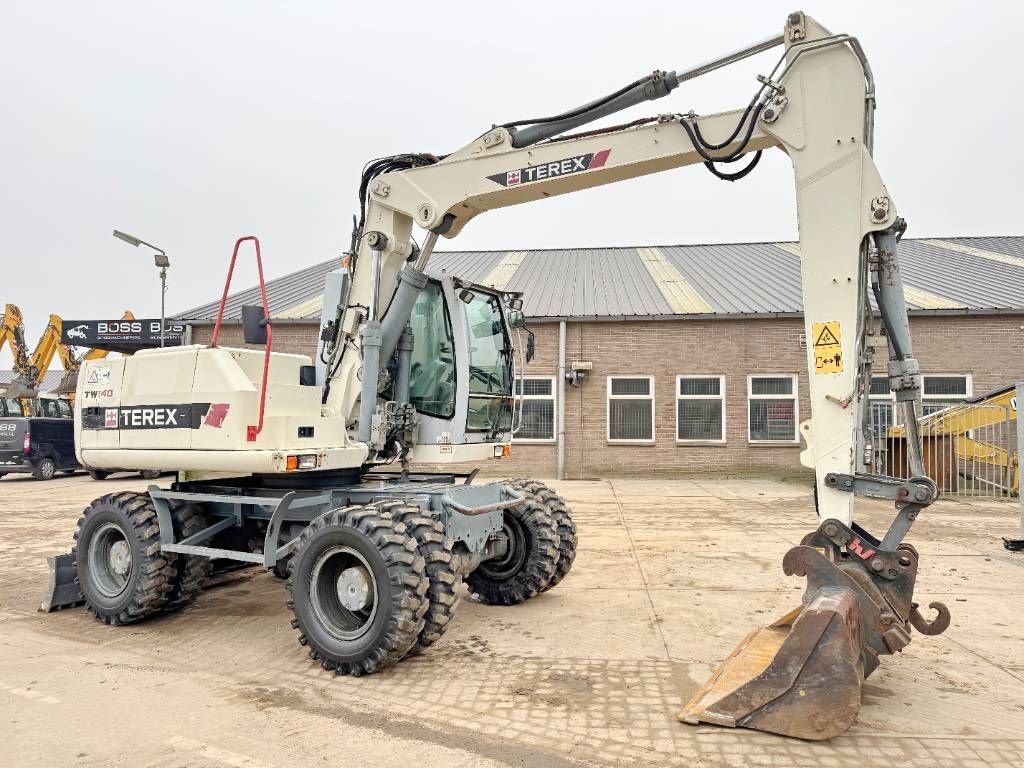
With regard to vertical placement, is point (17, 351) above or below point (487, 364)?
above

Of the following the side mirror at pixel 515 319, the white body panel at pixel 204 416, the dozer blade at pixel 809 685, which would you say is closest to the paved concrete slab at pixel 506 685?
the dozer blade at pixel 809 685

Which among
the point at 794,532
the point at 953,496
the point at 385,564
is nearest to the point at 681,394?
the point at 953,496

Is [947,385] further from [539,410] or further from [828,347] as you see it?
[828,347]

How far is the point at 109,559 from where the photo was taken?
6.18m

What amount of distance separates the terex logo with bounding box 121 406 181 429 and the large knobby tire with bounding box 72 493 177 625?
2.11ft

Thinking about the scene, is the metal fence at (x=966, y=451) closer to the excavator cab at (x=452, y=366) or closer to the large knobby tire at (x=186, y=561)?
the excavator cab at (x=452, y=366)

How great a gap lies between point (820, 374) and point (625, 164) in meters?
1.93

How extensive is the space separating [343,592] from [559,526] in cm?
219

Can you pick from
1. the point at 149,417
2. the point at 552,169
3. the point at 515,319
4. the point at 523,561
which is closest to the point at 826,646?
the point at 523,561

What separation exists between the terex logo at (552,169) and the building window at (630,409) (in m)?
12.9

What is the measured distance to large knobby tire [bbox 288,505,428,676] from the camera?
14.5 ft

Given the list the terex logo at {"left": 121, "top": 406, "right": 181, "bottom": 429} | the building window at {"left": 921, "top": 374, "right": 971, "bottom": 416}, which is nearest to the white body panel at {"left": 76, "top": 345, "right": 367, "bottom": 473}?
the terex logo at {"left": 121, "top": 406, "right": 181, "bottom": 429}

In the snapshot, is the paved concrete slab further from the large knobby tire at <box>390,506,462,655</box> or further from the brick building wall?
the brick building wall

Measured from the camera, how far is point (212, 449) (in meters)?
5.34
